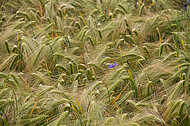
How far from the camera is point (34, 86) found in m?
2.40

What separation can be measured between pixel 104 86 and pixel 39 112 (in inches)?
23.5

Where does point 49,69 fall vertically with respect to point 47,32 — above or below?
below

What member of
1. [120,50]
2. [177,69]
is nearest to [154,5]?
[120,50]

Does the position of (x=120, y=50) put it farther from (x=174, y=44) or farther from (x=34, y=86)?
(x=34, y=86)

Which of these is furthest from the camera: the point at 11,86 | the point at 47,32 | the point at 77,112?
the point at 47,32

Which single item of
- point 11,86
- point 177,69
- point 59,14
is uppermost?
point 59,14

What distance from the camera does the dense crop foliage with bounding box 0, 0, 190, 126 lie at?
198cm

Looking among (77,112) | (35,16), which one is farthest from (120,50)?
(35,16)

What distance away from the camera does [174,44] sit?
2.91 meters

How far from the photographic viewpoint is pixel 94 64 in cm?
252

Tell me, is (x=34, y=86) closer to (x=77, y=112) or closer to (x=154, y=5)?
(x=77, y=112)

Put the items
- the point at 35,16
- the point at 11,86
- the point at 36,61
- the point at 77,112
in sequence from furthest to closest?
the point at 35,16 < the point at 36,61 < the point at 11,86 < the point at 77,112

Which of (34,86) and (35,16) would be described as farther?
(35,16)

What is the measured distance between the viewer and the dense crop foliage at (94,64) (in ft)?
6.49
